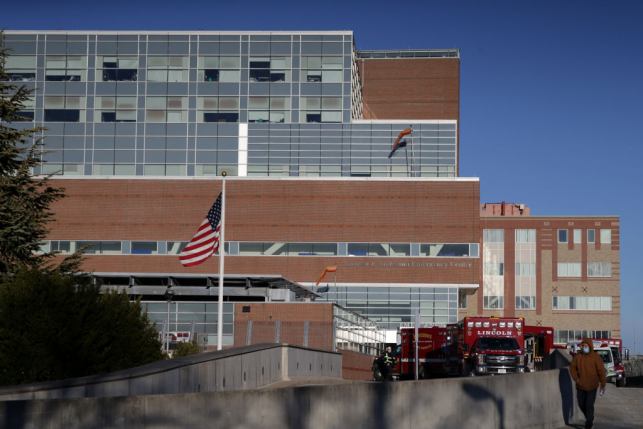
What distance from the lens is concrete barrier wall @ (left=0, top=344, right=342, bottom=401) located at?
11666mm

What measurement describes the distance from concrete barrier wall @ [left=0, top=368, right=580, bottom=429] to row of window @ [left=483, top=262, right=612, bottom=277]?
82394 millimetres

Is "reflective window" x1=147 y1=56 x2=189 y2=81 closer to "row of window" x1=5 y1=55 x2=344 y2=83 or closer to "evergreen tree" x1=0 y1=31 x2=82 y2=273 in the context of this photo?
"row of window" x1=5 y1=55 x2=344 y2=83

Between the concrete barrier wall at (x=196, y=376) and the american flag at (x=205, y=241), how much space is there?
488 cm

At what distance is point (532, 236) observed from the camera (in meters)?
95.4

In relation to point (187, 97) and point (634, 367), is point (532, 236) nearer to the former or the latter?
point (634, 367)

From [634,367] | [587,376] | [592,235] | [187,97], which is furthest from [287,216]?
[587,376]

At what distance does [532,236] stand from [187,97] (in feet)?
137

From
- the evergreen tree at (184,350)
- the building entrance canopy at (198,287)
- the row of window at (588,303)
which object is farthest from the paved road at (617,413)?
the row of window at (588,303)

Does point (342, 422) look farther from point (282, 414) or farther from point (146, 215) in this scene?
point (146, 215)

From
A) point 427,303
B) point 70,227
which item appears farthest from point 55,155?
point 427,303

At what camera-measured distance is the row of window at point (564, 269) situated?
94438 millimetres

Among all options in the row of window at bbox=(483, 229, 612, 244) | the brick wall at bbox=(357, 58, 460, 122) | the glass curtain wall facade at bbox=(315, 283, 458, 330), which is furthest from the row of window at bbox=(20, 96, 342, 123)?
the row of window at bbox=(483, 229, 612, 244)

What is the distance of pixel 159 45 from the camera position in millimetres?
81750

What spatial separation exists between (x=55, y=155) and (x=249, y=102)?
19393 millimetres
